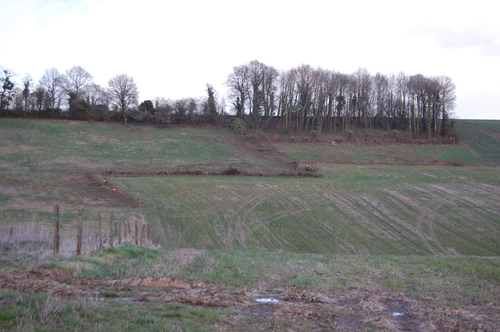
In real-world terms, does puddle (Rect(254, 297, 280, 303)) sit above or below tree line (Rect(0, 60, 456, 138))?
below

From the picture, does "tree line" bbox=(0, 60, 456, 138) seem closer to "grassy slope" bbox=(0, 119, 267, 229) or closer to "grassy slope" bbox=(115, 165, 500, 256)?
"grassy slope" bbox=(0, 119, 267, 229)

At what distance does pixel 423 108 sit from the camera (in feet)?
214

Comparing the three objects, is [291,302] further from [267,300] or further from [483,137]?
[483,137]

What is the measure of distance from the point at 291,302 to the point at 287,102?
209ft

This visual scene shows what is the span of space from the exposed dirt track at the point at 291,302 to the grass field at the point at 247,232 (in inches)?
1.6

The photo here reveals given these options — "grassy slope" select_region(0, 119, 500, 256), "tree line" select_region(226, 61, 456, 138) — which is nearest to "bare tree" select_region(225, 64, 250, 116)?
"tree line" select_region(226, 61, 456, 138)

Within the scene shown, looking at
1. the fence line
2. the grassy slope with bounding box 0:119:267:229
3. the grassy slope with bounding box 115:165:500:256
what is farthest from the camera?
the grassy slope with bounding box 0:119:267:229

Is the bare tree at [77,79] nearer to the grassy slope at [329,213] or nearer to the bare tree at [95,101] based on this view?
the bare tree at [95,101]

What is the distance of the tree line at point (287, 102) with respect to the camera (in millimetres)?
62375

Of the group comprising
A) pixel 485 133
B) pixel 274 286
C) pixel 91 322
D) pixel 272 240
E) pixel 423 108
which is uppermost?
pixel 423 108

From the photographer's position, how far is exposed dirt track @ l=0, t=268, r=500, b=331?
573 centimetres

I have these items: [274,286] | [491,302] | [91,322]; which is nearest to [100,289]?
[91,322]

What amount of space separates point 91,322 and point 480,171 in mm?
42891

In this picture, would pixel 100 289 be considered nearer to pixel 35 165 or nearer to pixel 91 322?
pixel 91 322
